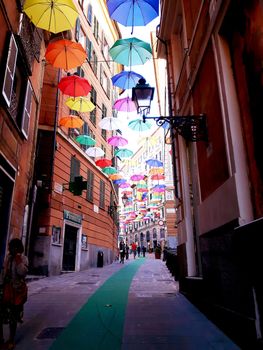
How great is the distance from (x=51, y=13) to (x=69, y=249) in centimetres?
1261

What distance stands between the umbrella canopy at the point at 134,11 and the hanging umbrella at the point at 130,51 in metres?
1.22

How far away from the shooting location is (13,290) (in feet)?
13.7

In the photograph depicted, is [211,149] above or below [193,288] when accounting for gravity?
above

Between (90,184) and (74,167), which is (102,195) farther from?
(74,167)

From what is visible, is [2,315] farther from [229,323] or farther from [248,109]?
[248,109]

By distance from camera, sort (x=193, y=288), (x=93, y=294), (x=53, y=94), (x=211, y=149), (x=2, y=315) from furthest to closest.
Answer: (x=53, y=94) < (x=93, y=294) < (x=193, y=288) < (x=211, y=149) < (x=2, y=315)

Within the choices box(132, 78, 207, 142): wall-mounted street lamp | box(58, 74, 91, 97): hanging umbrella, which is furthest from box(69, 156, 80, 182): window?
box(132, 78, 207, 142): wall-mounted street lamp

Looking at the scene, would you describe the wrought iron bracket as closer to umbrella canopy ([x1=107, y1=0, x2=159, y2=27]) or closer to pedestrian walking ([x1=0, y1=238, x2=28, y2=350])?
pedestrian walking ([x1=0, y1=238, x2=28, y2=350])

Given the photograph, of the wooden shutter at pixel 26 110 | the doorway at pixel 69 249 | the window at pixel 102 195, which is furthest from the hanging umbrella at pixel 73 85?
the window at pixel 102 195

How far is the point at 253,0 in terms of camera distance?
4.08m

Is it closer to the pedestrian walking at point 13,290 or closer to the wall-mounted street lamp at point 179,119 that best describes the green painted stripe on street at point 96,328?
the pedestrian walking at point 13,290

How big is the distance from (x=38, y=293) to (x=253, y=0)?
29.1 ft

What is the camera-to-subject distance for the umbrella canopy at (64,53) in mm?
10523

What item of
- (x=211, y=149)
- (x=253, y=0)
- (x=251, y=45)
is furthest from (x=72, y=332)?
(x=253, y=0)
